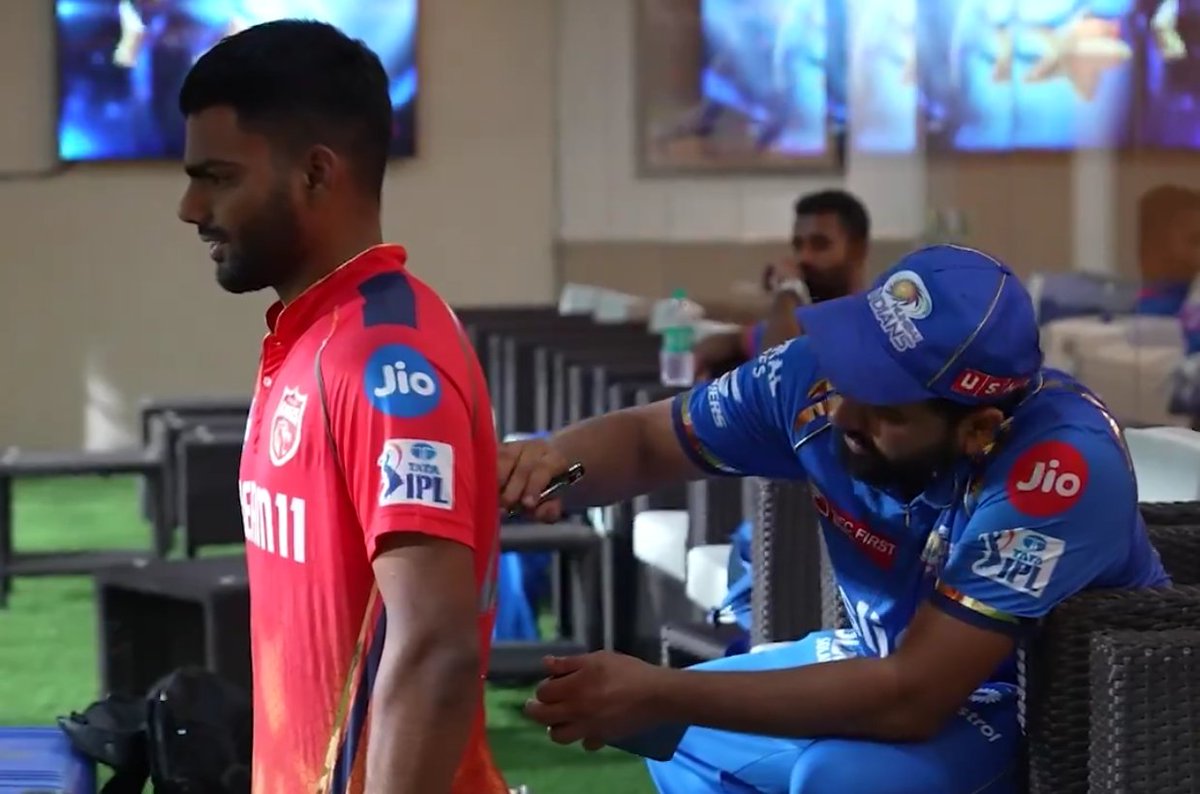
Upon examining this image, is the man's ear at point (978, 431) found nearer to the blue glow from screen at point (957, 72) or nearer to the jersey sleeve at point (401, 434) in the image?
the jersey sleeve at point (401, 434)

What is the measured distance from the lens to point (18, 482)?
8.80 meters

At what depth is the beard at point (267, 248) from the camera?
1446 millimetres

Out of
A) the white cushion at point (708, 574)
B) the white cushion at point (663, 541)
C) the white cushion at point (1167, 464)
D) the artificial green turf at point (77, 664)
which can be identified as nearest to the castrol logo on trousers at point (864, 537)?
the white cushion at point (1167, 464)

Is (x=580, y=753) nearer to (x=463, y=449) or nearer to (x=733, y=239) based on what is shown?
(x=463, y=449)

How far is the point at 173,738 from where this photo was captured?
262 cm

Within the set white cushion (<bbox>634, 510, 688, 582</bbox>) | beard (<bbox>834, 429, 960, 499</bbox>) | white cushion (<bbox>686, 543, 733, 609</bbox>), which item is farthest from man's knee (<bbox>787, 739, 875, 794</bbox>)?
white cushion (<bbox>634, 510, 688, 582</bbox>)

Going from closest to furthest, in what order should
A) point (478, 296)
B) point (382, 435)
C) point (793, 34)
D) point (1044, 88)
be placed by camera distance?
point (382, 435), point (1044, 88), point (793, 34), point (478, 296)

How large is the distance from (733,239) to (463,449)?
26.1ft

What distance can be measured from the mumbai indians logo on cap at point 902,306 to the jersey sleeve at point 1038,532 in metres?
0.15

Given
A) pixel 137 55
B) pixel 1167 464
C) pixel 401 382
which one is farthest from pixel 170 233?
pixel 401 382

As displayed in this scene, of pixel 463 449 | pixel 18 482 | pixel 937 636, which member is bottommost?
pixel 18 482

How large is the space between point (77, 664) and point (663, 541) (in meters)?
1.59

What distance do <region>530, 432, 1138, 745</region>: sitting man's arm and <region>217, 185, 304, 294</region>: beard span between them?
0.49 metres

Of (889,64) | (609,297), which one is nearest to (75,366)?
(609,297)
